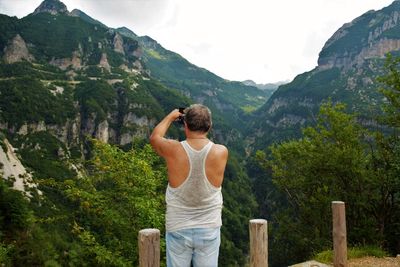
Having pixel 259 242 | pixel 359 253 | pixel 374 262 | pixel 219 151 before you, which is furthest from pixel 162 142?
pixel 359 253

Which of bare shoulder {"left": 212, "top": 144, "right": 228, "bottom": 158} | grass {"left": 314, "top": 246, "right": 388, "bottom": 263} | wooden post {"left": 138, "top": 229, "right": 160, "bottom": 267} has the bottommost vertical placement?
grass {"left": 314, "top": 246, "right": 388, "bottom": 263}

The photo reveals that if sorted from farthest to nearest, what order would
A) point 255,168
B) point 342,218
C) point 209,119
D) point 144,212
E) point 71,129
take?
point 255,168
point 71,129
point 144,212
point 342,218
point 209,119

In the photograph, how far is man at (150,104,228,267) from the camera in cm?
385

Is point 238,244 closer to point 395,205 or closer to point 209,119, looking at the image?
point 395,205

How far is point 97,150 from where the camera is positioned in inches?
500

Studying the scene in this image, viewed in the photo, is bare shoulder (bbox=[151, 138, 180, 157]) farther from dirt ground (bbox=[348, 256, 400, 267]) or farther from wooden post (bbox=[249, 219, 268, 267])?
dirt ground (bbox=[348, 256, 400, 267])

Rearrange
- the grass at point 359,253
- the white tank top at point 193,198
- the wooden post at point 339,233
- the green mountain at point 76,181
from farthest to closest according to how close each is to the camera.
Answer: the green mountain at point 76,181, the grass at point 359,253, the wooden post at point 339,233, the white tank top at point 193,198

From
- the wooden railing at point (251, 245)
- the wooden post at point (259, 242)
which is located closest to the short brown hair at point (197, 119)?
the wooden railing at point (251, 245)

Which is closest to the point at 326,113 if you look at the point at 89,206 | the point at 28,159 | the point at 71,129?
the point at 89,206

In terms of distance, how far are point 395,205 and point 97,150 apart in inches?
490

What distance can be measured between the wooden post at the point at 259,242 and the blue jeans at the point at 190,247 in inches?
46.9

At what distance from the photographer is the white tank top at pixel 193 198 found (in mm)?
3846

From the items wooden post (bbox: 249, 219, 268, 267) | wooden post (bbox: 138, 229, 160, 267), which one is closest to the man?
wooden post (bbox: 138, 229, 160, 267)

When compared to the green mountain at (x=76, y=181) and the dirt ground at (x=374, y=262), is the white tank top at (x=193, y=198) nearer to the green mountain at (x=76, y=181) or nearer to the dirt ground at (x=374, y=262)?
the green mountain at (x=76, y=181)
